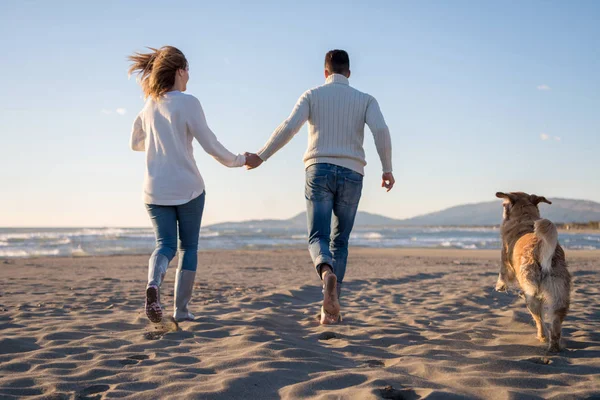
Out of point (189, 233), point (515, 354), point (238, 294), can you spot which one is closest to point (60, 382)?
point (189, 233)

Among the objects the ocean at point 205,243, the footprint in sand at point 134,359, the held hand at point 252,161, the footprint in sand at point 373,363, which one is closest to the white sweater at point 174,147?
the held hand at point 252,161

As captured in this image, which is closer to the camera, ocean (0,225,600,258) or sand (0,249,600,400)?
sand (0,249,600,400)

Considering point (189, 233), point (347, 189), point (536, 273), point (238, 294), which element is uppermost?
point (347, 189)

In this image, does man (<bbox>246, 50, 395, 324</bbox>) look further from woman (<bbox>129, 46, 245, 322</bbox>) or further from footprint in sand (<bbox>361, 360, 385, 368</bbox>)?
footprint in sand (<bbox>361, 360, 385, 368</bbox>)

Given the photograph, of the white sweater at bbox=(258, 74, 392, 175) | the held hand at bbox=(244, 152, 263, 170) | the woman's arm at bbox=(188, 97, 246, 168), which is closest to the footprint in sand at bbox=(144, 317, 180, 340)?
the woman's arm at bbox=(188, 97, 246, 168)

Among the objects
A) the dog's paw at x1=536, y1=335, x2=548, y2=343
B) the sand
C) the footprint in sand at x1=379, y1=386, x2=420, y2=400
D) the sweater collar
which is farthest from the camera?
the sweater collar

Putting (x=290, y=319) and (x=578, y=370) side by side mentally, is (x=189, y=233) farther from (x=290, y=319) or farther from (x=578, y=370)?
(x=578, y=370)

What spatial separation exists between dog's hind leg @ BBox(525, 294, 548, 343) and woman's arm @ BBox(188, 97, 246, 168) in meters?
2.59

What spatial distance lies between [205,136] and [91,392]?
2.18 meters

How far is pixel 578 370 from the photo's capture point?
292 centimetres

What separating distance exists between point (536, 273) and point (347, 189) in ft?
5.41

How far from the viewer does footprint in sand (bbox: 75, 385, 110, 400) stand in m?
2.47

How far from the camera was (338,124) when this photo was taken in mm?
4430

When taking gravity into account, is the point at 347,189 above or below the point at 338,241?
above
